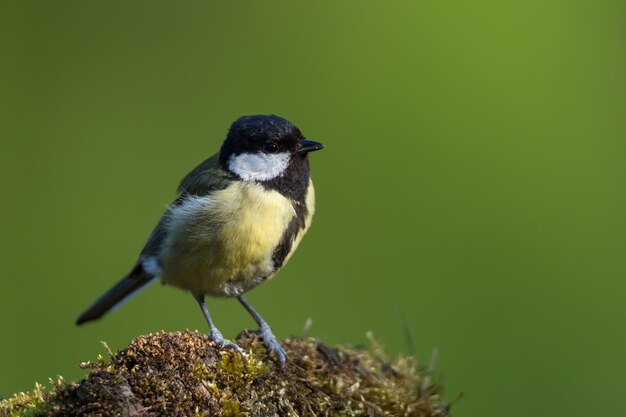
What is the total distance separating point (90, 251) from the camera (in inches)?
242

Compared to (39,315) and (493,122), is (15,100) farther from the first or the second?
(493,122)

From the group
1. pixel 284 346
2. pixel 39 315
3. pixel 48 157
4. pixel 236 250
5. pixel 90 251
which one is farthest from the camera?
pixel 48 157

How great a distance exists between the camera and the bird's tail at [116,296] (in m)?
4.40

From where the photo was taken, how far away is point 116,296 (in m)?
4.45

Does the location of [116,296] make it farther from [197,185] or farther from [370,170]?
[370,170]

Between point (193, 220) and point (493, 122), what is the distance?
399cm

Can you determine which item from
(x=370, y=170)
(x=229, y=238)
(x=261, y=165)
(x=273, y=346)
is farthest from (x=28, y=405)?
(x=370, y=170)

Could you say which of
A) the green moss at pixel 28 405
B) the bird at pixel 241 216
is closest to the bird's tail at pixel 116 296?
the bird at pixel 241 216

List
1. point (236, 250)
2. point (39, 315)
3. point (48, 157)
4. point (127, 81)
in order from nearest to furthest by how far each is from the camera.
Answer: point (236, 250), point (39, 315), point (48, 157), point (127, 81)

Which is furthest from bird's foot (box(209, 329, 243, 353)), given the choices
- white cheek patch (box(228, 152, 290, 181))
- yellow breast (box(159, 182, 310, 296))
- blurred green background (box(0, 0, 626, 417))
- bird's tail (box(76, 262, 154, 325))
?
blurred green background (box(0, 0, 626, 417))

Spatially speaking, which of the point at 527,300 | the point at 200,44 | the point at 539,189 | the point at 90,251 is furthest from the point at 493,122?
the point at 90,251

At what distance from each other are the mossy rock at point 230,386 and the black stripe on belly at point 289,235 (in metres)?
0.52

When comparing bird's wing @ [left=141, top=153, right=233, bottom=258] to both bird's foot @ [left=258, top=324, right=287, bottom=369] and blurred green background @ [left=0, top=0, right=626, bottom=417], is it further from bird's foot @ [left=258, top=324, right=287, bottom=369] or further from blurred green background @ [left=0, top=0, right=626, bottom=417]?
blurred green background @ [left=0, top=0, right=626, bottom=417]

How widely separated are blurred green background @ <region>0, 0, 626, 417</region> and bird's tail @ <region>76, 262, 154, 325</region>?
0.69 m
